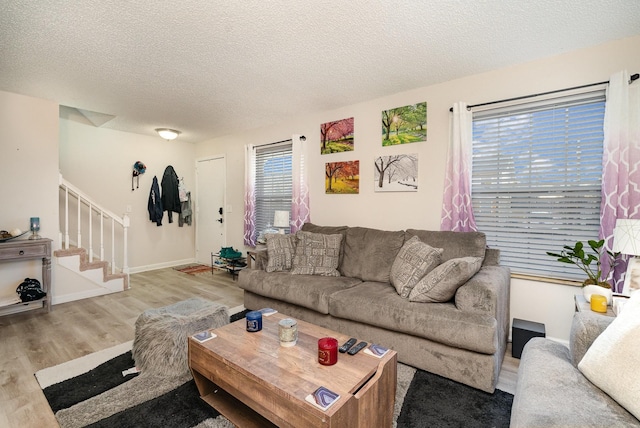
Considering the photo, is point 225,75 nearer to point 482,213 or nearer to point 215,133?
point 215,133

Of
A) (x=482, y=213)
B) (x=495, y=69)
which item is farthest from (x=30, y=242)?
(x=495, y=69)

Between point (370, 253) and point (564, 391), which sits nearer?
point (564, 391)

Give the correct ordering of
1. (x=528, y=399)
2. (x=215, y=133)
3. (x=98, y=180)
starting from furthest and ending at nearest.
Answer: (x=215, y=133) → (x=98, y=180) → (x=528, y=399)

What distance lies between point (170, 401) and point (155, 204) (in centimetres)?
423

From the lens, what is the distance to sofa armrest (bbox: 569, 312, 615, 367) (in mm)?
1326

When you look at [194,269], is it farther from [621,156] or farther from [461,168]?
[621,156]

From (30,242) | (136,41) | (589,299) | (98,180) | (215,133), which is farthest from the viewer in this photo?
(215,133)

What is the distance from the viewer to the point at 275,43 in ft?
7.39

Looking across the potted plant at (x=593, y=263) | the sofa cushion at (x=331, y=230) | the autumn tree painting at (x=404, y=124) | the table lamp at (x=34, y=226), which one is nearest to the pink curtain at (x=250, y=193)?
the sofa cushion at (x=331, y=230)

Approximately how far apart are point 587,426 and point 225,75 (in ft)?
10.7

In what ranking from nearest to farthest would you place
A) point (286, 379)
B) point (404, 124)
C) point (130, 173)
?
point (286, 379) → point (404, 124) → point (130, 173)

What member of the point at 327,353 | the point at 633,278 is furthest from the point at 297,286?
the point at 633,278

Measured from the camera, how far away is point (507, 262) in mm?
2678

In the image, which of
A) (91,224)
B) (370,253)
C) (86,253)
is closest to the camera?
(370,253)
